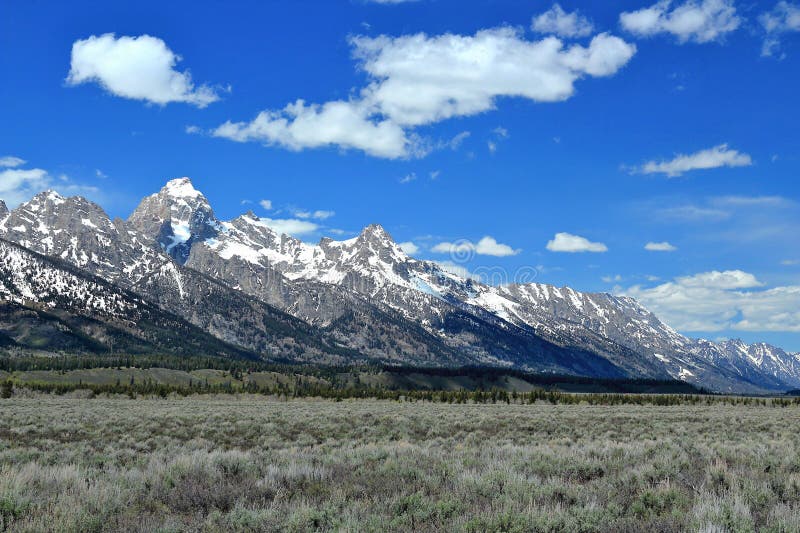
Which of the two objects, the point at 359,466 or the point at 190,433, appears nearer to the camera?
the point at 359,466

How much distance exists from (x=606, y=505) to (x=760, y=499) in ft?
9.72

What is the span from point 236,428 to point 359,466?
21.3 meters

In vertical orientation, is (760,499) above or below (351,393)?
above

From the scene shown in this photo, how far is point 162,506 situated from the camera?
10758mm

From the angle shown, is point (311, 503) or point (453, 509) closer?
point (453, 509)

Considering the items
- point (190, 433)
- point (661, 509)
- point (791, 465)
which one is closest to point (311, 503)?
point (661, 509)

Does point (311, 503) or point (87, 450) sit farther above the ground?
point (311, 503)

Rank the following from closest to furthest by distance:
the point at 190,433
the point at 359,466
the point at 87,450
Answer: the point at 359,466 → the point at 87,450 → the point at 190,433

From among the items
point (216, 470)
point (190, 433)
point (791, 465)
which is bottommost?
point (190, 433)

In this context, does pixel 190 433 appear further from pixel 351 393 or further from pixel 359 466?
pixel 351 393

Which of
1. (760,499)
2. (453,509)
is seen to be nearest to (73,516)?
(453,509)

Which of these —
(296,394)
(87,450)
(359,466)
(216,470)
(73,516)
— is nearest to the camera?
(73,516)

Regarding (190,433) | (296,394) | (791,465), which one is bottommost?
(296,394)

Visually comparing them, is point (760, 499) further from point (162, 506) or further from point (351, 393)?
point (351, 393)
